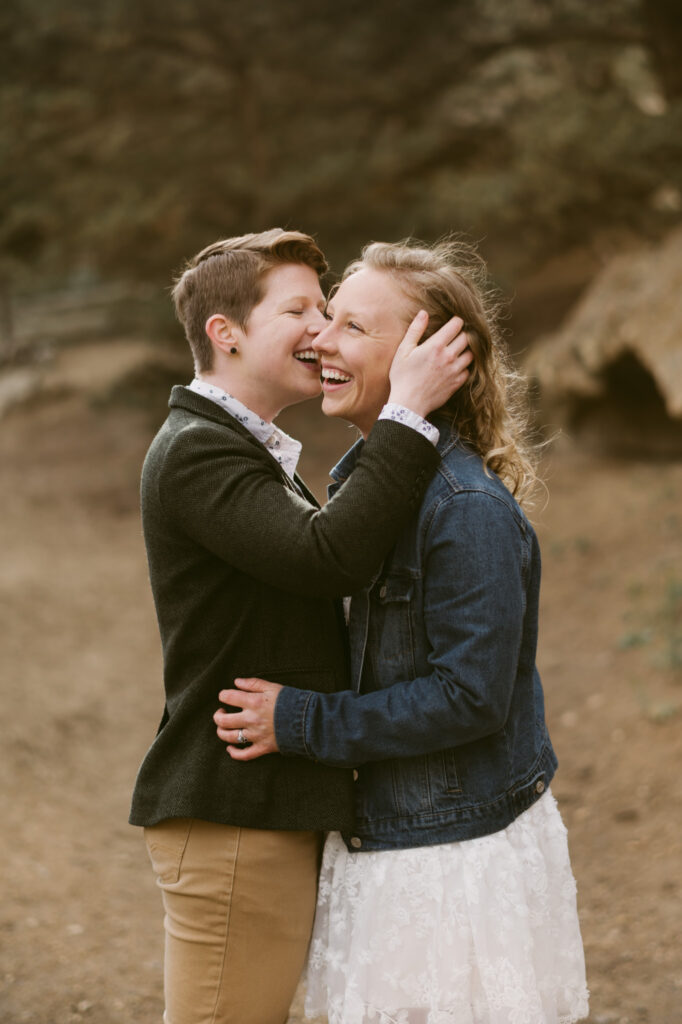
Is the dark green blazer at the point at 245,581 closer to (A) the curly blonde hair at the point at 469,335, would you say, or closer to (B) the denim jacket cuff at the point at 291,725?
(B) the denim jacket cuff at the point at 291,725

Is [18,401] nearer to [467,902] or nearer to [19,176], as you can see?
[19,176]

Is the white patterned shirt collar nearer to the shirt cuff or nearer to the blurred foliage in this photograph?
the shirt cuff

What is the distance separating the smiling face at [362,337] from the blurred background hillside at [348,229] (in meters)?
3.11

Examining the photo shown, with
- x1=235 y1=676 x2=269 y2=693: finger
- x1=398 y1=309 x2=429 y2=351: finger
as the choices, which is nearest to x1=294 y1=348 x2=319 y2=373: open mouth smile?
x1=398 y1=309 x2=429 y2=351: finger

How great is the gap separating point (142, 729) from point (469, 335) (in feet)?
14.0

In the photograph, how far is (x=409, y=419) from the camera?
6.13ft

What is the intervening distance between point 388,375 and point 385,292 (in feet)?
0.50

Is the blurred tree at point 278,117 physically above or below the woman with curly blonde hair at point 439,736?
above

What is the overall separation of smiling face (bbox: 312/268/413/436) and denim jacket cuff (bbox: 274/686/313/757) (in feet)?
1.81

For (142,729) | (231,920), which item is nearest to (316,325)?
(231,920)

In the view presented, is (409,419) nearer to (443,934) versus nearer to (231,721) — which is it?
(231,721)

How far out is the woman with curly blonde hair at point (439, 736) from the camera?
185 centimetres

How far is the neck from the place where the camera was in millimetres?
2123

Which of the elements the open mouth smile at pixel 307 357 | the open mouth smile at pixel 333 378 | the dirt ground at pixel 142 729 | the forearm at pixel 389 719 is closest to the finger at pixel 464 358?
the open mouth smile at pixel 333 378
